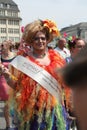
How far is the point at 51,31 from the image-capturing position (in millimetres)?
3395

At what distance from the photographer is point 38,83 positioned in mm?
3203

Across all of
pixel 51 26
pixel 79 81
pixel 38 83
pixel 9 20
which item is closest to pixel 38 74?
pixel 38 83

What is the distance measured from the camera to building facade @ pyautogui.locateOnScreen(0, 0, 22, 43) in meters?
114

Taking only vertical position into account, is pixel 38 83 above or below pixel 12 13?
below

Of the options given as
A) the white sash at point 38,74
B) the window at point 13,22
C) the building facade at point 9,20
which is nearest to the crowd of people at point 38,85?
the white sash at point 38,74

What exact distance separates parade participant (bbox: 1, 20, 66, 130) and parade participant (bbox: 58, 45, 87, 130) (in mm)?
2340

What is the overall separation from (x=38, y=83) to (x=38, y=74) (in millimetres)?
145

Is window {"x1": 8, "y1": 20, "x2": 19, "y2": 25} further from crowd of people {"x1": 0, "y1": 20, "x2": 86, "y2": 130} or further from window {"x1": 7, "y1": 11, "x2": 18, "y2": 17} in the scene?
crowd of people {"x1": 0, "y1": 20, "x2": 86, "y2": 130}

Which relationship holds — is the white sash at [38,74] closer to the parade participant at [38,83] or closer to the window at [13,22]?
the parade participant at [38,83]

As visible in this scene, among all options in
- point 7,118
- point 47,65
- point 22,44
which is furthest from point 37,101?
point 7,118

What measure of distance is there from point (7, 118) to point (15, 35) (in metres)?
111

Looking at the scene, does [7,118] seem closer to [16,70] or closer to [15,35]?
[16,70]

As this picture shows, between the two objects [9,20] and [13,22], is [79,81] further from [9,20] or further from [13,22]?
[13,22]

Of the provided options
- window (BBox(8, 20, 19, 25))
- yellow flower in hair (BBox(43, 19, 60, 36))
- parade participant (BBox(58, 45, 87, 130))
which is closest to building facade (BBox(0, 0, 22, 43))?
window (BBox(8, 20, 19, 25))
